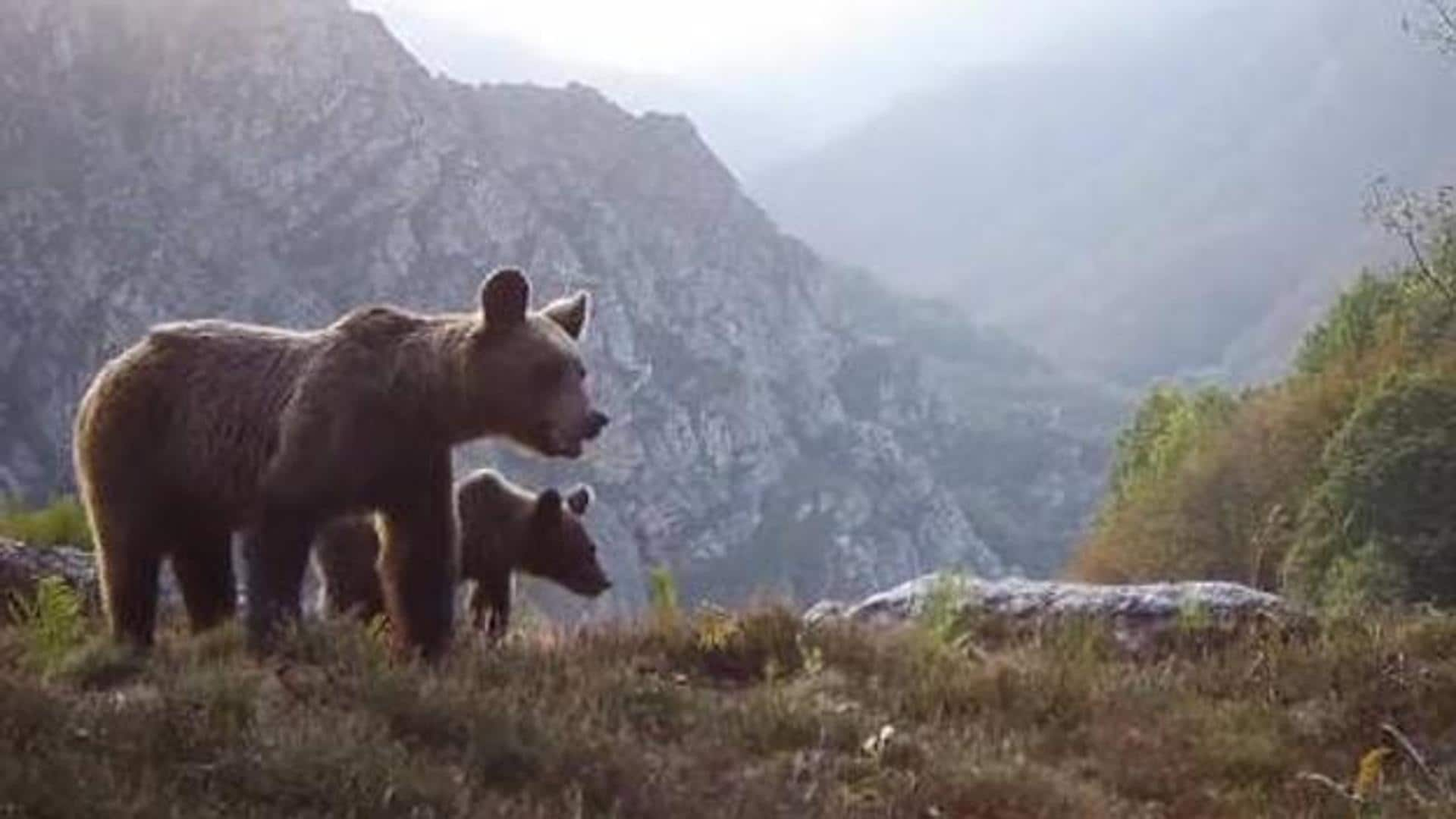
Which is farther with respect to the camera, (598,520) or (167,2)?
(167,2)

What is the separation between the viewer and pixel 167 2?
144m

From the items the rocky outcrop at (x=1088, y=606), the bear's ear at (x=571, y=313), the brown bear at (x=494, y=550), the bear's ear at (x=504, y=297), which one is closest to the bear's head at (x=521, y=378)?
the bear's ear at (x=504, y=297)

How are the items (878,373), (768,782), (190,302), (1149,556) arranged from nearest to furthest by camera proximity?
(768,782) → (1149,556) → (190,302) → (878,373)

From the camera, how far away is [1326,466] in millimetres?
44562

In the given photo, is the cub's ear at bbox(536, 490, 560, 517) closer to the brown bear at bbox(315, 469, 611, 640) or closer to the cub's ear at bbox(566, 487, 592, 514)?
the brown bear at bbox(315, 469, 611, 640)

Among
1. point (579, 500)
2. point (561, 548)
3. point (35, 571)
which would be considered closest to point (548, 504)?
point (561, 548)

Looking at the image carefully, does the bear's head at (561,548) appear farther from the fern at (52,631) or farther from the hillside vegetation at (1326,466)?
the hillside vegetation at (1326,466)

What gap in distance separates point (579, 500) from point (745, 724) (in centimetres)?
696

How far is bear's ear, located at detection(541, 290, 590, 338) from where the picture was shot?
948 centimetres

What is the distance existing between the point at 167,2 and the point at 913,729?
5641 inches

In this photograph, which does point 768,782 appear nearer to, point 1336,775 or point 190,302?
point 1336,775

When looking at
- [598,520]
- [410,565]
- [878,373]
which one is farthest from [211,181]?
[410,565]

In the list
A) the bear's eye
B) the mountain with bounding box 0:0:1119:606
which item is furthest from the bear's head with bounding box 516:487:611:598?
the mountain with bounding box 0:0:1119:606

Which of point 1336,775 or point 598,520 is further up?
point 1336,775
